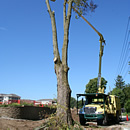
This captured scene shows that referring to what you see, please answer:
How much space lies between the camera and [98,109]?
14.4m

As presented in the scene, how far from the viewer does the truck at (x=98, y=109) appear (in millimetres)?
14055

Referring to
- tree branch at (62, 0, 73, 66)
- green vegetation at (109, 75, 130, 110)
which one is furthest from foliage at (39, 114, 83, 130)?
green vegetation at (109, 75, 130, 110)

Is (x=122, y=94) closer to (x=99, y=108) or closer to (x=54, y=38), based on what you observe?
(x=99, y=108)

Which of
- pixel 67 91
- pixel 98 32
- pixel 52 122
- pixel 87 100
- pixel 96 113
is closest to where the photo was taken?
pixel 52 122

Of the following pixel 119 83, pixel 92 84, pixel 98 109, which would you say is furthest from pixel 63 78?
pixel 119 83

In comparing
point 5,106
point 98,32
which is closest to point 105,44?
point 98,32

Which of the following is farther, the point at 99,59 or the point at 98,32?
the point at 98,32

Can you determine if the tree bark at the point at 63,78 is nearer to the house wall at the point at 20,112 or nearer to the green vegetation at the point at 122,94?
the house wall at the point at 20,112

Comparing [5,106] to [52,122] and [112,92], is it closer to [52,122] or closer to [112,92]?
[52,122]

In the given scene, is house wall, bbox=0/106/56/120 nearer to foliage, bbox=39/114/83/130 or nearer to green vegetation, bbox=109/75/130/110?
foliage, bbox=39/114/83/130

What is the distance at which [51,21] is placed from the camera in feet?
31.5

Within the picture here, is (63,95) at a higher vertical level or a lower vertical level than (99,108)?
higher

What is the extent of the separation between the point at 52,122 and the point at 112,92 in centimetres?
5601

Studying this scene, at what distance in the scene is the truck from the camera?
1405 cm
